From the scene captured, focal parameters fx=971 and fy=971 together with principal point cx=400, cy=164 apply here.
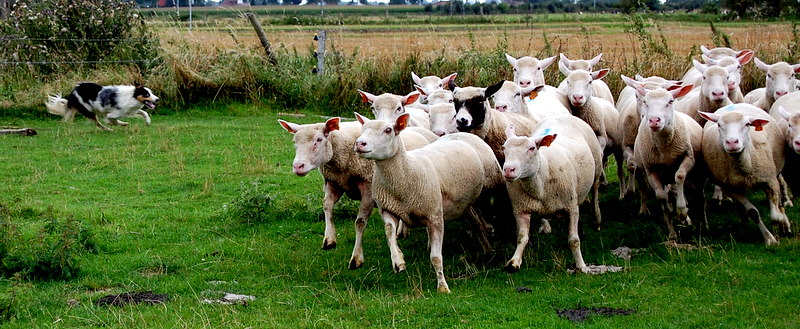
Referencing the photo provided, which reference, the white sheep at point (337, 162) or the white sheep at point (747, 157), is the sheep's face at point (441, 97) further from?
the white sheep at point (747, 157)

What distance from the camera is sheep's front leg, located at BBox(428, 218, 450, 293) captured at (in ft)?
→ 24.5

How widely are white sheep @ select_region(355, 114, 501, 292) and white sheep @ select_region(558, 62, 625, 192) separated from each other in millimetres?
2732

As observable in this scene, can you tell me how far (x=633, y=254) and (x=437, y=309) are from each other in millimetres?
2582

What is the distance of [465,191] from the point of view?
8.15m

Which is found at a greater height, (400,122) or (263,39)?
(263,39)

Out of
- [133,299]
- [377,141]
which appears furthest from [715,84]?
[133,299]

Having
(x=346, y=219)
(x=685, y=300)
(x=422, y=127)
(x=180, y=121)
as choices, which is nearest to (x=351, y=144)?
(x=422, y=127)

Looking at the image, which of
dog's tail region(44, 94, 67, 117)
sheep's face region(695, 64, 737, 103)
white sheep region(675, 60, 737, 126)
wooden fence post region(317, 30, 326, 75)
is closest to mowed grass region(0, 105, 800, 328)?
white sheep region(675, 60, 737, 126)

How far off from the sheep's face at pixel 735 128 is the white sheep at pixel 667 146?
419 mm

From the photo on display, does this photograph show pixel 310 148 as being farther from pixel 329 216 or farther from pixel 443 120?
pixel 443 120

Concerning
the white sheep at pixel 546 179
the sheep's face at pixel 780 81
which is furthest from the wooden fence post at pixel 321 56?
the white sheep at pixel 546 179

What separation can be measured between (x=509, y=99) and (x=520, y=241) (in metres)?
2.69

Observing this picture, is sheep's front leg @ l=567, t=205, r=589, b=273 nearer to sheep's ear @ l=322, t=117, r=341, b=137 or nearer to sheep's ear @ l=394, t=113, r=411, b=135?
sheep's ear @ l=394, t=113, r=411, b=135

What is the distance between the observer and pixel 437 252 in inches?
296
